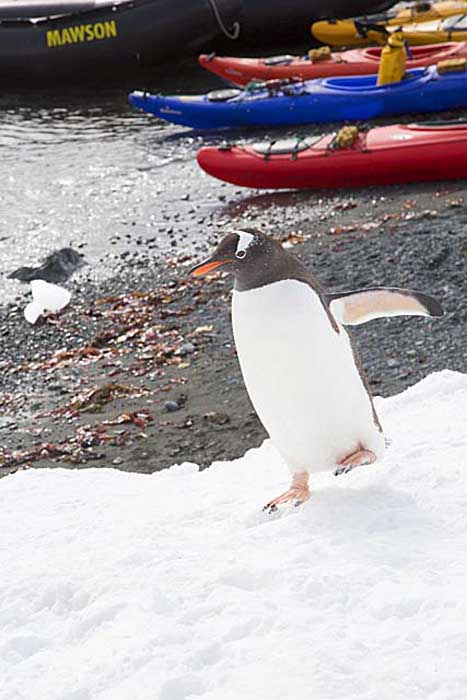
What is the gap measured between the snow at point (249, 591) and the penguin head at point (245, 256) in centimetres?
88

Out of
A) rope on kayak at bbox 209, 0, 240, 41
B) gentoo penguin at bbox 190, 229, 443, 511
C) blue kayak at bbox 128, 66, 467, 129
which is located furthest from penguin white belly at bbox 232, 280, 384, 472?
rope on kayak at bbox 209, 0, 240, 41

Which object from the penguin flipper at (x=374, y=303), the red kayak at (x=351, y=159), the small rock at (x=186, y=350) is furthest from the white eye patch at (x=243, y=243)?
the red kayak at (x=351, y=159)

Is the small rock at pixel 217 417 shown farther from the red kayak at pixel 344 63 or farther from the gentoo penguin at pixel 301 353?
the red kayak at pixel 344 63

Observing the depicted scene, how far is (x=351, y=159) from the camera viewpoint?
12.4 metres

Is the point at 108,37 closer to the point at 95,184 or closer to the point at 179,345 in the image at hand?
the point at 95,184

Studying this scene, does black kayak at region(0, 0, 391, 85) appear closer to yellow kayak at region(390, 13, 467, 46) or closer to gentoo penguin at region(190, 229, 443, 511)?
yellow kayak at region(390, 13, 467, 46)

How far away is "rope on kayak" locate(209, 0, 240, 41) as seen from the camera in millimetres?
20719

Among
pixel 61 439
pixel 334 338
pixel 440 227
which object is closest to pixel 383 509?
pixel 334 338

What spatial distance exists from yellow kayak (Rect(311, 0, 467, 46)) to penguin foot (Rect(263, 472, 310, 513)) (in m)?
14.0

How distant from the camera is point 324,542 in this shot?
3906 mm

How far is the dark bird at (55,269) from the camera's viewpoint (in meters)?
11.1

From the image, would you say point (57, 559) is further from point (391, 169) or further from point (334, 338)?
point (391, 169)

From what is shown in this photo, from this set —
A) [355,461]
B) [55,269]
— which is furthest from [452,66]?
[355,461]

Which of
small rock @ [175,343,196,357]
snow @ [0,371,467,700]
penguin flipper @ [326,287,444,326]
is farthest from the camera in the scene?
small rock @ [175,343,196,357]
